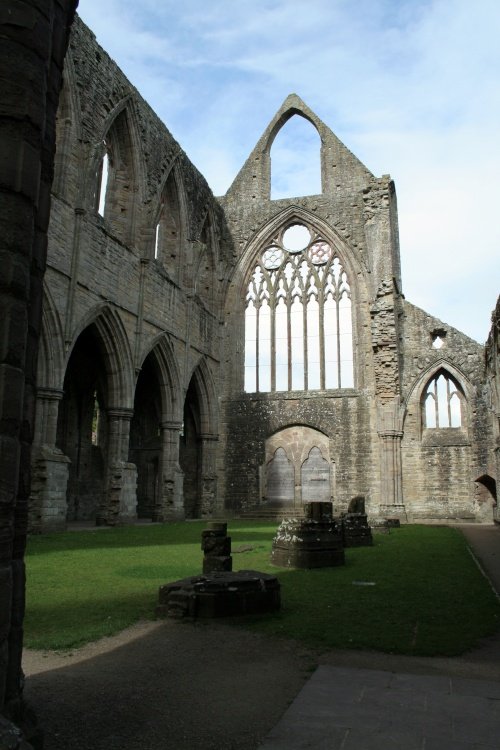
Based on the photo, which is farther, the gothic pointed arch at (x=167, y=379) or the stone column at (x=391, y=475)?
the stone column at (x=391, y=475)

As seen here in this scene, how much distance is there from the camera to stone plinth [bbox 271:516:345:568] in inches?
300

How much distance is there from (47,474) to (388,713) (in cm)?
1009

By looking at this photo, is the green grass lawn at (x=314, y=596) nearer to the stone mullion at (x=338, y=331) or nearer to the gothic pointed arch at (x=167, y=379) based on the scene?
the gothic pointed arch at (x=167, y=379)

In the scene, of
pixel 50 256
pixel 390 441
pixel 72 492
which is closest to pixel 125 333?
pixel 50 256

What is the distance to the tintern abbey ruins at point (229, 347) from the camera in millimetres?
14641

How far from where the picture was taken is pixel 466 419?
19156mm

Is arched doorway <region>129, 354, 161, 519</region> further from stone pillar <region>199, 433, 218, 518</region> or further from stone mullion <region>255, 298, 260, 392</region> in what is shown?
stone mullion <region>255, 298, 260, 392</region>

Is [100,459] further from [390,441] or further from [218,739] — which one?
[218,739]

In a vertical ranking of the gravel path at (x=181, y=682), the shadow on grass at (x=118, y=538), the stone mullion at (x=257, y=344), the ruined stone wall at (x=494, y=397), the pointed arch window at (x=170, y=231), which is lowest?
the gravel path at (x=181, y=682)

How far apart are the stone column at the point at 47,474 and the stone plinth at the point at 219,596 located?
7.51 metres

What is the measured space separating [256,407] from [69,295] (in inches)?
361

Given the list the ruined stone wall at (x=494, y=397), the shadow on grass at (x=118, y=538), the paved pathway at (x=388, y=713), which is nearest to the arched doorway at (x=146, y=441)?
the shadow on grass at (x=118, y=538)

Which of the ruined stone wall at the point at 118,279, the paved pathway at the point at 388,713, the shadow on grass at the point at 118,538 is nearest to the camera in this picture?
the paved pathway at the point at 388,713

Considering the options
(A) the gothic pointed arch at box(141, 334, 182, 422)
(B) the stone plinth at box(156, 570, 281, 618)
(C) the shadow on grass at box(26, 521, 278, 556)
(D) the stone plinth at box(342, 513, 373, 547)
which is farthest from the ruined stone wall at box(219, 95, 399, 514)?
(B) the stone plinth at box(156, 570, 281, 618)
